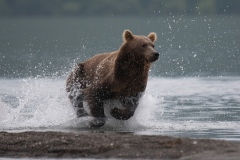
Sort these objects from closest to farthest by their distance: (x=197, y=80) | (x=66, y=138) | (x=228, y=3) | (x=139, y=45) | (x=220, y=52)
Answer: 1. (x=66, y=138)
2. (x=139, y=45)
3. (x=197, y=80)
4. (x=220, y=52)
5. (x=228, y=3)

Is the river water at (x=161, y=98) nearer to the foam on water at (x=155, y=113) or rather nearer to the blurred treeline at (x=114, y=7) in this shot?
the foam on water at (x=155, y=113)

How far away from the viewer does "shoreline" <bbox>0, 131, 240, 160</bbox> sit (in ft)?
32.6

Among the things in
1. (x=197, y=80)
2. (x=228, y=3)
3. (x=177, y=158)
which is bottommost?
(x=177, y=158)

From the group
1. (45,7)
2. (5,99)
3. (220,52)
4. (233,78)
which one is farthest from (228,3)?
(5,99)

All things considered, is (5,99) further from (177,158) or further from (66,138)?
(177,158)

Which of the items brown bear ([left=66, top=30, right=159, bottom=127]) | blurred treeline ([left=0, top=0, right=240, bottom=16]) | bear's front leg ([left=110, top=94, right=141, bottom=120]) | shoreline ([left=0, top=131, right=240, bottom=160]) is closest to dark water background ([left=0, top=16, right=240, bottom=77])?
blurred treeline ([left=0, top=0, right=240, bottom=16])

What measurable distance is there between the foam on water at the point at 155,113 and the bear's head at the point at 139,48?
788 millimetres

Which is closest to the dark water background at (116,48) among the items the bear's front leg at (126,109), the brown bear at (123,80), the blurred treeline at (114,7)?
the blurred treeline at (114,7)

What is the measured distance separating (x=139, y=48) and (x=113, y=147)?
306 cm

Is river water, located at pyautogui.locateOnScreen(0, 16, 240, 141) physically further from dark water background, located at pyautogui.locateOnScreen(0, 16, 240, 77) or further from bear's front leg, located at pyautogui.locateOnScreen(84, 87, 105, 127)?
bear's front leg, located at pyautogui.locateOnScreen(84, 87, 105, 127)

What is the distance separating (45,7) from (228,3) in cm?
1624

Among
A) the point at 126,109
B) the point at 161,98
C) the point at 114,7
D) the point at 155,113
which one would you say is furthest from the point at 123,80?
the point at 114,7

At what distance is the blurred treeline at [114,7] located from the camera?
73.8m

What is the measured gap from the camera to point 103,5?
3150 inches
